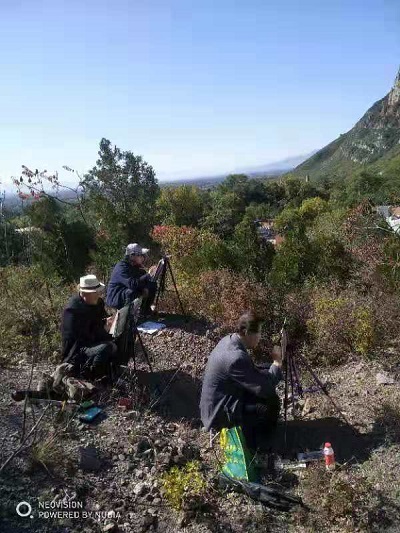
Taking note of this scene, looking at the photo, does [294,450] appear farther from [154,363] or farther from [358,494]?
[154,363]

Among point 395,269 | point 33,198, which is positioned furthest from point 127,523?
point 33,198

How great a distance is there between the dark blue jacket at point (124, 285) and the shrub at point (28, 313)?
975 millimetres

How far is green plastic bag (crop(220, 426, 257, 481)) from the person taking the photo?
12.7 feet

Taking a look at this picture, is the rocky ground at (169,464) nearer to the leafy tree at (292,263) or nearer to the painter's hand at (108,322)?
the painter's hand at (108,322)

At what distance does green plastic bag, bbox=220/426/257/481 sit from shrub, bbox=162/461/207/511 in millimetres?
277

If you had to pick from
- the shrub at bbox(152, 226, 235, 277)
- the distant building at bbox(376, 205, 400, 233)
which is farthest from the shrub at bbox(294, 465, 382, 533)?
the distant building at bbox(376, 205, 400, 233)

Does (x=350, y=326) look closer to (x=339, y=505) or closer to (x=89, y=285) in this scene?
(x=339, y=505)

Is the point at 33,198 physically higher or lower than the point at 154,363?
higher

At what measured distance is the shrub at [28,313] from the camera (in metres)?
6.35

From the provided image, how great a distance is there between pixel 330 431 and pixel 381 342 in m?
2.14

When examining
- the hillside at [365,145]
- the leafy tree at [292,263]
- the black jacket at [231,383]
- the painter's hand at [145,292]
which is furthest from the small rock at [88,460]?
the hillside at [365,145]

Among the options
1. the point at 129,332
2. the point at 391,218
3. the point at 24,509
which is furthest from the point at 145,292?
the point at 391,218

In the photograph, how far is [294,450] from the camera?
15.0ft

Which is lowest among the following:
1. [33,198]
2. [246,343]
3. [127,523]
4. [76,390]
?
[127,523]
